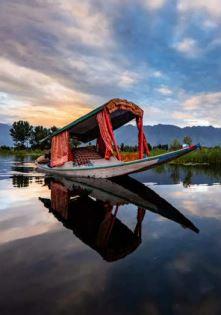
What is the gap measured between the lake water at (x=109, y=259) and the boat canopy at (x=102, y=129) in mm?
8062

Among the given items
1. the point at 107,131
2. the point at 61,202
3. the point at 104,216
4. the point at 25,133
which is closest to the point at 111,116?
the point at 107,131

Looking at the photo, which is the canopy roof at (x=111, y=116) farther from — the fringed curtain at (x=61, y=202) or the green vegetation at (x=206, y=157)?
the green vegetation at (x=206, y=157)

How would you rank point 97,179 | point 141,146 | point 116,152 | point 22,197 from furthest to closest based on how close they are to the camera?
point 141,146 < point 97,179 < point 116,152 < point 22,197

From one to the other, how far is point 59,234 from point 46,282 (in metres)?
2.57

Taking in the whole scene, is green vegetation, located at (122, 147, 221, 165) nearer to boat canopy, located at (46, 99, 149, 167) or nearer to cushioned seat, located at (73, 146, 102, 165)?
boat canopy, located at (46, 99, 149, 167)

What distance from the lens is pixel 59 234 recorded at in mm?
6797

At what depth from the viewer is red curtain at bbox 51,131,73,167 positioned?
21500 mm

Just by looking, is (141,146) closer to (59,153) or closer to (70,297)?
(59,153)

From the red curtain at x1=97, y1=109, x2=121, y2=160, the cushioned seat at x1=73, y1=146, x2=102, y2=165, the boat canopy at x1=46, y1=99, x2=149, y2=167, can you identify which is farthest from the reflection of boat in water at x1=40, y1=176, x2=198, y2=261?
the cushioned seat at x1=73, y1=146, x2=102, y2=165

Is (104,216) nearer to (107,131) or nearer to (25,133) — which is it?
(107,131)

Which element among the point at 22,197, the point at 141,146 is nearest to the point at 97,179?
the point at 141,146

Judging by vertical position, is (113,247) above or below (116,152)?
below

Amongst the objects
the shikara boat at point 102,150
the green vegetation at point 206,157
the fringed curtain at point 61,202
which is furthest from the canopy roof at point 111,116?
the green vegetation at point 206,157

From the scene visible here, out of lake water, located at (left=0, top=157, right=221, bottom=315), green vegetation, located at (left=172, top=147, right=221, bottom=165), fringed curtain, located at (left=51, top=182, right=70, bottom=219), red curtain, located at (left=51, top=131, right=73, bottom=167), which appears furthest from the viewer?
green vegetation, located at (left=172, top=147, right=221, bottom=165)
